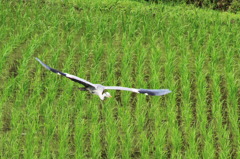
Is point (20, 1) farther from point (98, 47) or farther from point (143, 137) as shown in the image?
point (143, 137)

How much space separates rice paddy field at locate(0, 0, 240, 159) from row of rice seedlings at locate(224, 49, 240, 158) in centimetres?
1

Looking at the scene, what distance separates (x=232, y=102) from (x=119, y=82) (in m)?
1.45

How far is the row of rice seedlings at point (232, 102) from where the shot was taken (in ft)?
25.1

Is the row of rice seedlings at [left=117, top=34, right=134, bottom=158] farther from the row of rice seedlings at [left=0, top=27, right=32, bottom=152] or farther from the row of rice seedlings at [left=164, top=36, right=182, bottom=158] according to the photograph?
the row of rice seedlings at [left=0, top=27, right=32, bottom=152]

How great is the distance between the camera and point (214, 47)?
31.1 ft

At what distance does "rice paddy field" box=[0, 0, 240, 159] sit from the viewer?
739 cm

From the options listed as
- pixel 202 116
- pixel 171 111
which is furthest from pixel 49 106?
pixel 202 116

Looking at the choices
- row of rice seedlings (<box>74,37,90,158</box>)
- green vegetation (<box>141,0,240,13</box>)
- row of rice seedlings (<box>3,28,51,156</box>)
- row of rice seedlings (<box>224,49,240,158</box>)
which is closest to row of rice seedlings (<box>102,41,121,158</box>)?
row of rice seedlings (<box>74,37,90,158</box>)

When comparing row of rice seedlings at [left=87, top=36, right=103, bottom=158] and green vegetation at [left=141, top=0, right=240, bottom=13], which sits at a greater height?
green vegetation at [left=141, top=0, right=240, bottom=13]

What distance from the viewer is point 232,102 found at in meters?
8.16

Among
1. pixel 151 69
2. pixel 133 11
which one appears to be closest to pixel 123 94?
pixel 151 69

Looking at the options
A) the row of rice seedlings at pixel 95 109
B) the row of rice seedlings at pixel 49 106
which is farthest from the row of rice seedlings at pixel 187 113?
the row of rice seedlings at pixel 49 106

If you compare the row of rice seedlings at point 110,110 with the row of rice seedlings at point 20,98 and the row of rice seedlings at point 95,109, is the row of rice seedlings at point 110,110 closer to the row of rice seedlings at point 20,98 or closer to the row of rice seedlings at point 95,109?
the row of rice seedlings at point 95,109

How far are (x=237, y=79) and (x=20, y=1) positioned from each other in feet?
13.6
